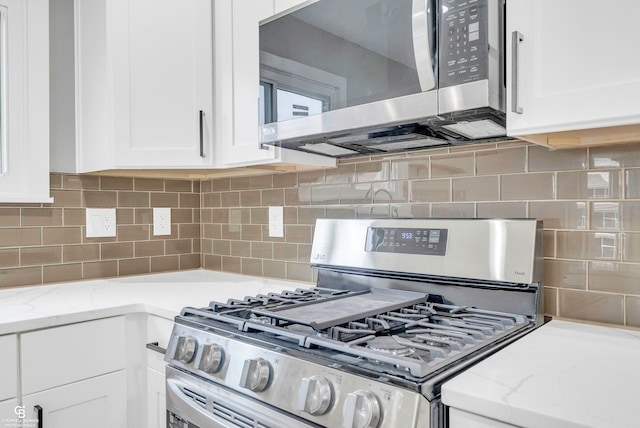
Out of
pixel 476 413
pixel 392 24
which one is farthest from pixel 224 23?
pixel 476 413

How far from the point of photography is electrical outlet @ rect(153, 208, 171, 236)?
228 centimetres

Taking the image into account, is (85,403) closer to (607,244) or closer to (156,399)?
(156,399)

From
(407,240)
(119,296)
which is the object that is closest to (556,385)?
(407,240)

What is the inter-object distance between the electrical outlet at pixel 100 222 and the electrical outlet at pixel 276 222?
753mm

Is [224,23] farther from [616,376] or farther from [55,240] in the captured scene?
[616,376]

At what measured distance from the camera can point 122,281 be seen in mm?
2053

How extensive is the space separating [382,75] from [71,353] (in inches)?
49.9

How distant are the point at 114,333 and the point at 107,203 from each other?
31.2 inches

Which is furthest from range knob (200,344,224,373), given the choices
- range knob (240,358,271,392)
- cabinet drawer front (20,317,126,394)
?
cabinet drawer front (20,317,126,394)

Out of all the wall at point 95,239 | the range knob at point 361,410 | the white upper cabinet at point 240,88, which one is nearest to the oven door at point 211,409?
the range knob at point 361,410

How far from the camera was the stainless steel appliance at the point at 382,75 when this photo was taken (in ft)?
3.38

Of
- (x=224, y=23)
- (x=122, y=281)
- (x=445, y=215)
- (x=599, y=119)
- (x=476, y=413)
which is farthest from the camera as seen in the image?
(x=122, y=281)

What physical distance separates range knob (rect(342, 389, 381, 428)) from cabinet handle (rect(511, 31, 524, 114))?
27.4 inches

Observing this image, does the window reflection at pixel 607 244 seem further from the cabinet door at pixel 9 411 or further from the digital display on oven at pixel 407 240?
the cabinet door at pixel 9 411
